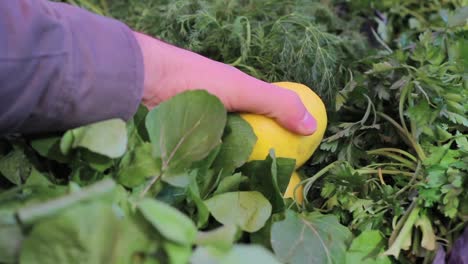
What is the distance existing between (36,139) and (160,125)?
132mm

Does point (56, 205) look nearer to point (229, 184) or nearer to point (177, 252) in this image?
point (177, 252)

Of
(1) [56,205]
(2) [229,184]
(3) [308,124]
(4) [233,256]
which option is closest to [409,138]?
(3) [308,124]

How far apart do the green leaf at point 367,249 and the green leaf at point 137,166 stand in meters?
0.22

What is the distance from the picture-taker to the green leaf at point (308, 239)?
0.54 m

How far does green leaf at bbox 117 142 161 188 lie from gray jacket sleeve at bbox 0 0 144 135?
48mm

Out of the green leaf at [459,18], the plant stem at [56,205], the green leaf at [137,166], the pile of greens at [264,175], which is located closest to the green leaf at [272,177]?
the pile of greens at [264,175]

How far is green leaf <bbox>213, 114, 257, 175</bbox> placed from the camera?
0.61 metres

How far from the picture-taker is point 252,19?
0.89 metres

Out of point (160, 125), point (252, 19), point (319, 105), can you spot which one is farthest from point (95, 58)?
point (252, 19)

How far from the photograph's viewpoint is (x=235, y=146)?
62 cm

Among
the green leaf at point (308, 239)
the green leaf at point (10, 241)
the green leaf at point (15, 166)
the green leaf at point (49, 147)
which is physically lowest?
the green leaf at point (308, 239)

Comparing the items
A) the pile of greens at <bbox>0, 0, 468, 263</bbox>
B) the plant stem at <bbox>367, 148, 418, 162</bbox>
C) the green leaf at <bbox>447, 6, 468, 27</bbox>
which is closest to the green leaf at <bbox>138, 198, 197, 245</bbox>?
the pile of greens at <bbox>0, 0, 468, 263</bbox>

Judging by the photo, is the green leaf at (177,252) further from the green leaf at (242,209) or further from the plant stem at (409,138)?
the plant stem at (409,138)

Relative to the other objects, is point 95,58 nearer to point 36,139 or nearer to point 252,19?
point 36,139
